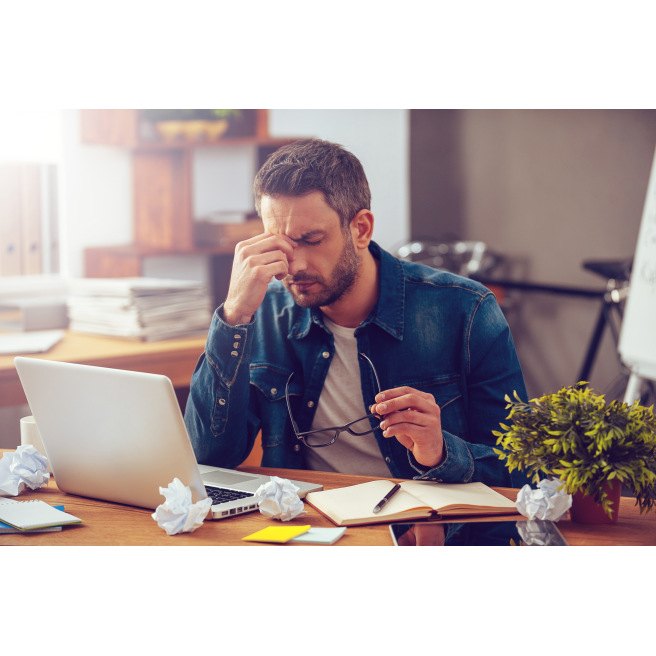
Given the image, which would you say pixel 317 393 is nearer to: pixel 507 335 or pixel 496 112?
pixel 507 335

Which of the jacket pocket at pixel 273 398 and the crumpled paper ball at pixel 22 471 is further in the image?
the jacket pocket at pixel 273 398

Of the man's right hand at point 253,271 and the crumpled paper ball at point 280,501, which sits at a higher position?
the man's right hand at point 253,271

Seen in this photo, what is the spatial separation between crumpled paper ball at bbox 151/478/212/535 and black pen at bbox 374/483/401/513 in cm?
23

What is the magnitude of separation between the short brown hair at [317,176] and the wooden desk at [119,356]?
91 cm

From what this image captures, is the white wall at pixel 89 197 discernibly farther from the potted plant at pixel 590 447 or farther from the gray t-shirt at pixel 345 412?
the potted plant at pixel 590 447

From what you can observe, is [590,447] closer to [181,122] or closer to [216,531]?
[216,531]

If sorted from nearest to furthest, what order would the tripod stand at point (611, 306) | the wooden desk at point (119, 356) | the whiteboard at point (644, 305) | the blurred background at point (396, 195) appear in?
the wooden desk at point (119, 356)
the whiteboard at point (644, 305)
the blurred background at point (396, 195)
the tripod stand at point (611, 306)

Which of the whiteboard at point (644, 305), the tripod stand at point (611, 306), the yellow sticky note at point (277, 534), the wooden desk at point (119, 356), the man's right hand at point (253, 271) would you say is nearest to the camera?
the yellow sticky note at point (277, 534)

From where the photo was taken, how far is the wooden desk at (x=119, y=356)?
2158 millimetres

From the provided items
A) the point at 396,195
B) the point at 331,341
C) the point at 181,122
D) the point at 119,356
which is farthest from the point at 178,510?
the point at 396,195

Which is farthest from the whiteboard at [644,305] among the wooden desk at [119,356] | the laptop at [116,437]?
the laptop at [116,437]

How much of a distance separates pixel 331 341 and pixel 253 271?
25cm

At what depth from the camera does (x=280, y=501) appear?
1.17 metres

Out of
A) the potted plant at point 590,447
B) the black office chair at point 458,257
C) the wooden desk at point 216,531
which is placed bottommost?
the wooden desk at point 216,531
